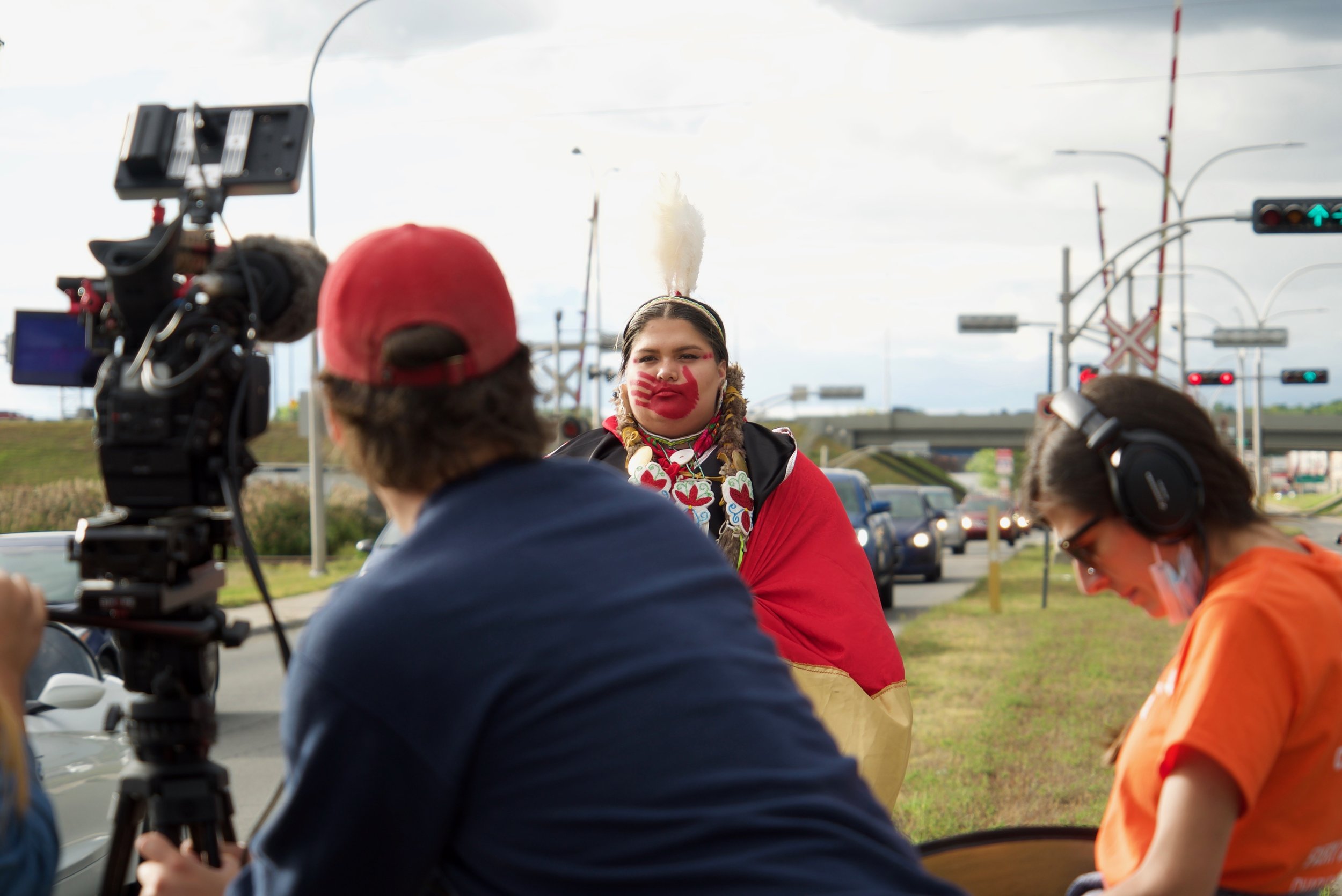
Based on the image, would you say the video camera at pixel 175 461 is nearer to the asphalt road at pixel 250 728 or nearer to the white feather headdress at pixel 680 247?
the white feather headdress at pixel 680 247

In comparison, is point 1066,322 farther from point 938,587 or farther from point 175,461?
point 175,461

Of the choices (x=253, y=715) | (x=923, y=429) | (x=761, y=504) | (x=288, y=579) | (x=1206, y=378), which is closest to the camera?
(x=761, y=504)

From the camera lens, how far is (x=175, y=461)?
1776 millimetres

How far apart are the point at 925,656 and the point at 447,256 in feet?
34.0

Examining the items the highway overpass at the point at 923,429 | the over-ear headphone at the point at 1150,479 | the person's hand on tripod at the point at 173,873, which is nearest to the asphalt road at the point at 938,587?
the over-ear headphone at the point at 1150,479

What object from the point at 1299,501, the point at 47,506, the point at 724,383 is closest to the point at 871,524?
the point at 724,383

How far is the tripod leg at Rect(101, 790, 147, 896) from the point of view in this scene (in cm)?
182

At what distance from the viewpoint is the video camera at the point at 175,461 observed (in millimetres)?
1767

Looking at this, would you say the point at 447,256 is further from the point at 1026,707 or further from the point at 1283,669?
the point at 1026,707

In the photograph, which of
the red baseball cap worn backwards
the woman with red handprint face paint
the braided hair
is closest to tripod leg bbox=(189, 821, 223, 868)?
the red baseball cap worn backwards

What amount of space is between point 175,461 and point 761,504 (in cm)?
171

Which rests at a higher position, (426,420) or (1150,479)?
(426,420)

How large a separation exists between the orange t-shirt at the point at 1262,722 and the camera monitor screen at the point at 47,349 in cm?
180

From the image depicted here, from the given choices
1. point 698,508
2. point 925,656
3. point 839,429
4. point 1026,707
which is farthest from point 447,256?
point 839,429
